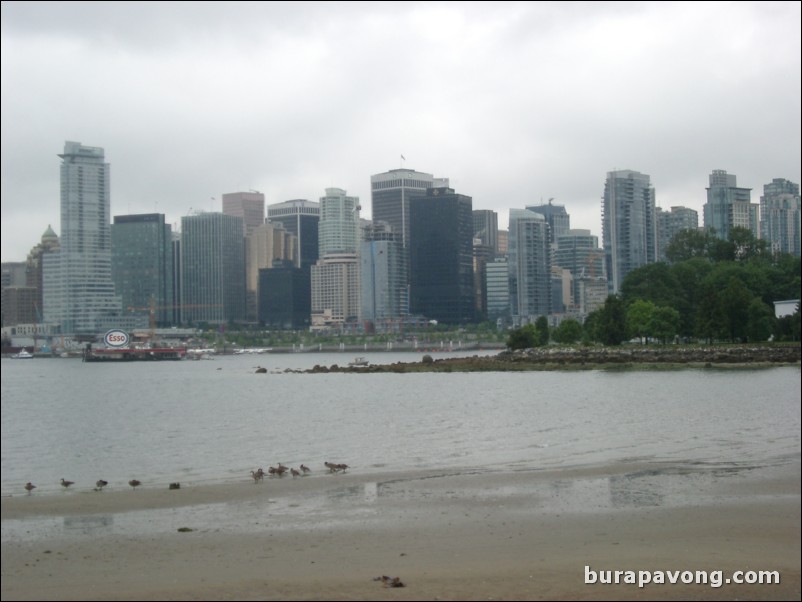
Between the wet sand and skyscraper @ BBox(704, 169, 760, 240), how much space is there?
155 meters

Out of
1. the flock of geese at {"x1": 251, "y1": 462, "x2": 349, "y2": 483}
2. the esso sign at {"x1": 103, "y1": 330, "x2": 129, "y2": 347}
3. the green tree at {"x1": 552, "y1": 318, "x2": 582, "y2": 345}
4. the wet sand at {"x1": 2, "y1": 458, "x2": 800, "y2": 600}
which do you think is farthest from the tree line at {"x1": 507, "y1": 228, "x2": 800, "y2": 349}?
the esso sign at {"x1": 103, "y1": 330, "x2": 129, "y2": 347}

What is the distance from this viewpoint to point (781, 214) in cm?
15962

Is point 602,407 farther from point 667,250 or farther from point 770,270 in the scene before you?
point 667,250

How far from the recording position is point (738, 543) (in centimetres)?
1509

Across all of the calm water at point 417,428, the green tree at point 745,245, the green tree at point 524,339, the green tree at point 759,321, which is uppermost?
the green tree at point 745,245

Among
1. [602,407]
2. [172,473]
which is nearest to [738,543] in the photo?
[172,473]

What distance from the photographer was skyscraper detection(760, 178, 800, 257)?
155 metres

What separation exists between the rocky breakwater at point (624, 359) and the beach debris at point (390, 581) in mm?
55431

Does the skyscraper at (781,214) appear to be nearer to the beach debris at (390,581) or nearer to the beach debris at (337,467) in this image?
the beach debris at (337,467)

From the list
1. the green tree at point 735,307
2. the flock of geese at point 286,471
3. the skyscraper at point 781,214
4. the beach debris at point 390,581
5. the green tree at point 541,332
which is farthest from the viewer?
the skyscraper at point 781,214

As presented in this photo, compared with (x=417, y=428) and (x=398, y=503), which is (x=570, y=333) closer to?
(x=417, y=428)

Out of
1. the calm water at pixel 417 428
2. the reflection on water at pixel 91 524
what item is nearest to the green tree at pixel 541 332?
the calm water at pixel 417 428

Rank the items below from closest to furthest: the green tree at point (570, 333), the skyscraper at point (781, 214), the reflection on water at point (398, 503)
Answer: the reflection on water at point (398, 503), the green tree at point (570, 333), the skyscraper at point (781, 214)

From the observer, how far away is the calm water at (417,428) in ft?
89.8
